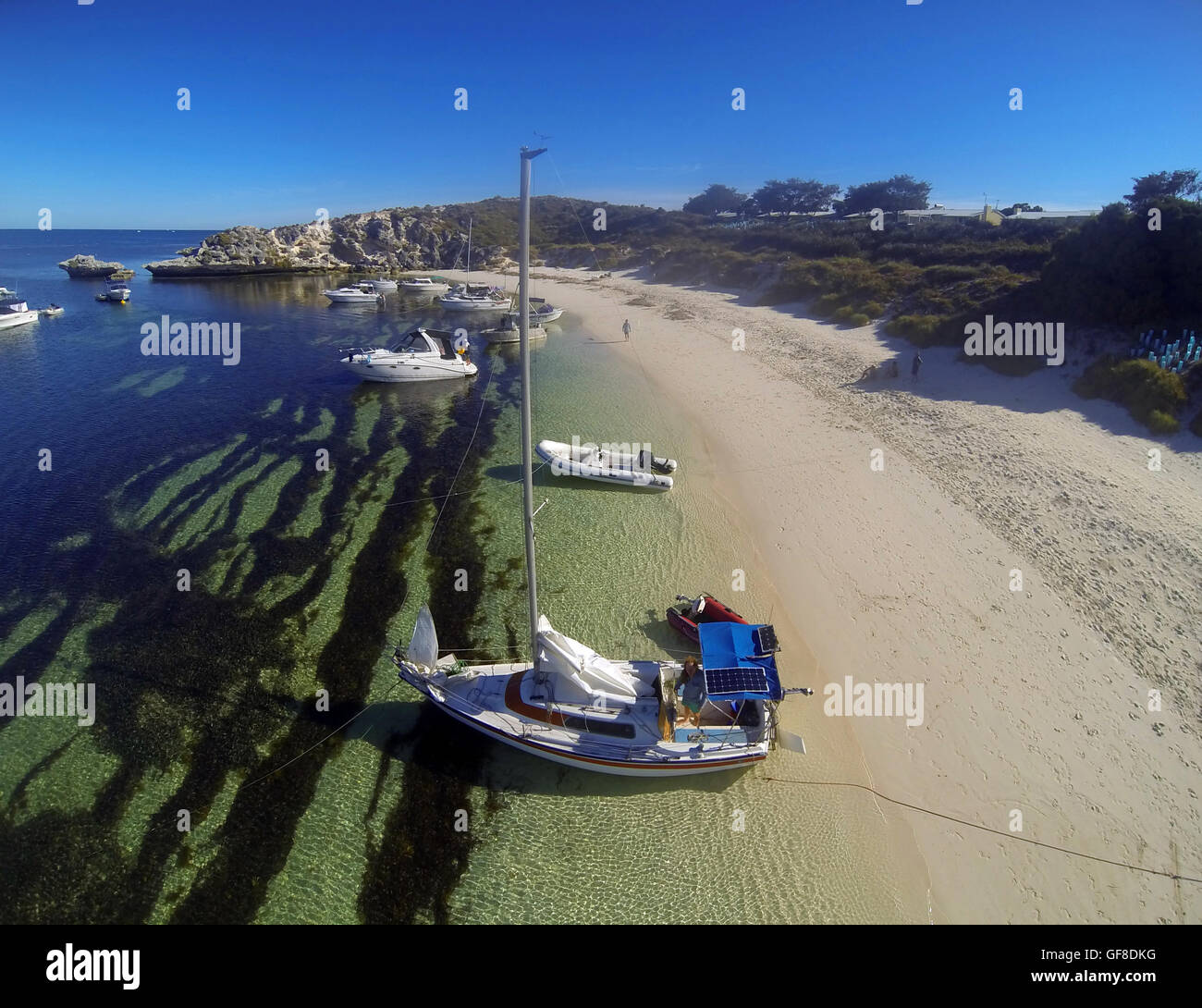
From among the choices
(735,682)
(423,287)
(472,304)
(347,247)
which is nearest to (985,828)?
(735,682)

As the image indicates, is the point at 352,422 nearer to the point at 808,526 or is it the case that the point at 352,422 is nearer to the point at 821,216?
the point at 808,526

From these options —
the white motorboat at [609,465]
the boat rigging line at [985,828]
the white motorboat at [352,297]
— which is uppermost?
the white motorboat at [352,297]

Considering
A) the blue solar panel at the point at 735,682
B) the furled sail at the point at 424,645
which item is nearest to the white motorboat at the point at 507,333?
the furled sail at the point at 424,645

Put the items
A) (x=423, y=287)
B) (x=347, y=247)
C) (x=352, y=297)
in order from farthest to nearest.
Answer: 1. (x=347, y=247)
2. (x=423, y=287)
3. (x=352, y=297)

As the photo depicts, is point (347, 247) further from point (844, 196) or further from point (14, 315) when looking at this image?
point (844, 196)

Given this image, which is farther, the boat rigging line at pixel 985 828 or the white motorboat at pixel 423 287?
the white motorboat at pixel 423 287

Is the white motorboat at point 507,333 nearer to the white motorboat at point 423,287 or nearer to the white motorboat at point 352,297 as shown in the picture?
the white motorboat at point 352,297
